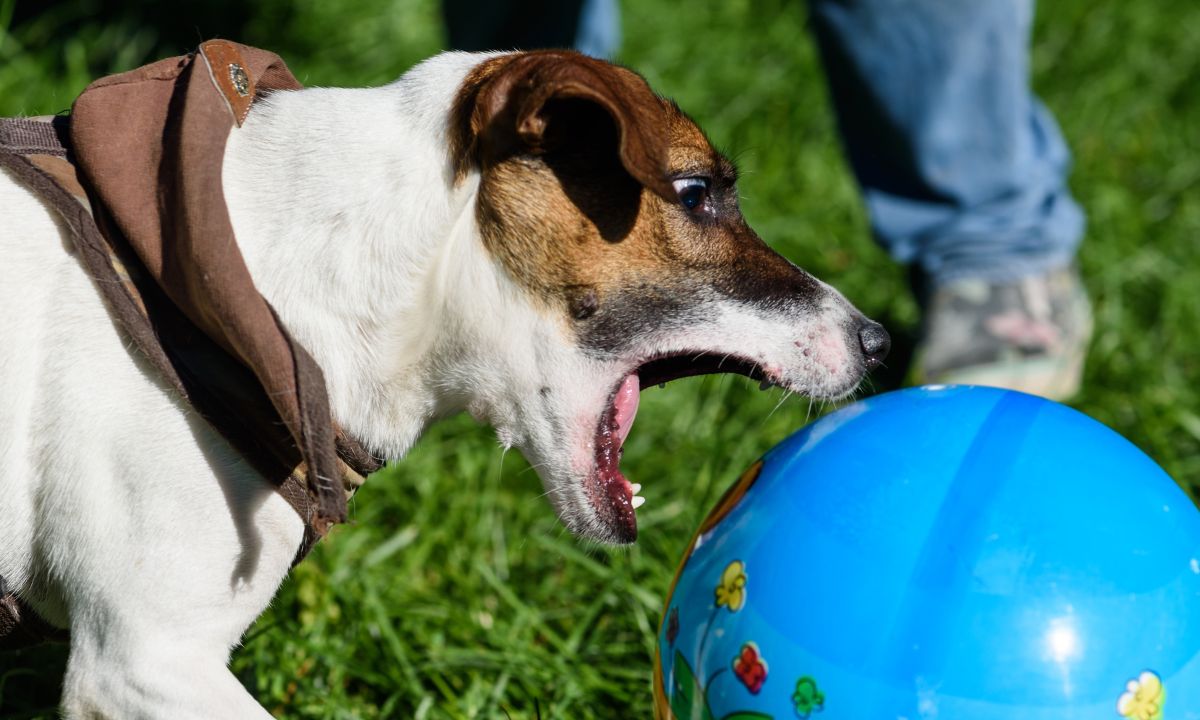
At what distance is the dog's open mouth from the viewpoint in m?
2.07

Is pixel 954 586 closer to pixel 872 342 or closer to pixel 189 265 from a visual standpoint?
pixel 872 342

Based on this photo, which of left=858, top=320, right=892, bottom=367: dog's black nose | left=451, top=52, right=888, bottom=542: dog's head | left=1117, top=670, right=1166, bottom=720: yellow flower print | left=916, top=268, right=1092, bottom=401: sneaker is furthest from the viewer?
left=916, top=268, right=1092, bottom=401: sneaker

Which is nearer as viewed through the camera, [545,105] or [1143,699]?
[1143,699]

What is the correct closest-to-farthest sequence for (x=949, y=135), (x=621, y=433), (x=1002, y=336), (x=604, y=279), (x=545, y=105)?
(x=545, y=105), (x=604, y=279), (x=621, y=433), (x=949, y=135), (x=1002, y=336)

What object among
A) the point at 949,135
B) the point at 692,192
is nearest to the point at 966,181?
the point at 949,135

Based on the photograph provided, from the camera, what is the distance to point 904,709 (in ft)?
5.41

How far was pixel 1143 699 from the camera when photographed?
5.41 feet

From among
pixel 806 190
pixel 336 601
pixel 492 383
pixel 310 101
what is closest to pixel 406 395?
pixel 492 383

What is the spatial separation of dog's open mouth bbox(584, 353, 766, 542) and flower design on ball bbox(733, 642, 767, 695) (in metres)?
0.38

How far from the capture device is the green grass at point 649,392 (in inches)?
104

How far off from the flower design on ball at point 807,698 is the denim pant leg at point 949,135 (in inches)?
82.4

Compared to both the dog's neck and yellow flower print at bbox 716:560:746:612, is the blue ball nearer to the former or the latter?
yellow flower print at bbox 716:560:746:612

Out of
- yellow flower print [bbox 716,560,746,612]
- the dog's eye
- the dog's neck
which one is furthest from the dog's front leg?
the dog's eye

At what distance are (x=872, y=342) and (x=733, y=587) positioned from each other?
1.90 feet
